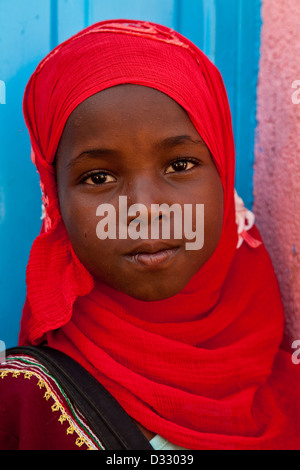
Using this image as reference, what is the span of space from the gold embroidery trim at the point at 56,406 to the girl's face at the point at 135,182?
261 mm

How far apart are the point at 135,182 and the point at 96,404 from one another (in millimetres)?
475

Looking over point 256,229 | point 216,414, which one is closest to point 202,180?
point 256,229

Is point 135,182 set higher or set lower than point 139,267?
higher

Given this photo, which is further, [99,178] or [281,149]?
[281,149]

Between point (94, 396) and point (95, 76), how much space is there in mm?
687

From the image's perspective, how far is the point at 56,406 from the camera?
110 centimetres

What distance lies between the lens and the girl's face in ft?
3.50

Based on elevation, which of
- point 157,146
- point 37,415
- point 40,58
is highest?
point 40,58

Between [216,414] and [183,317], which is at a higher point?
[183,317]

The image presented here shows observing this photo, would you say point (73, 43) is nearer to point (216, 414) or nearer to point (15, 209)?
point (15, 209)

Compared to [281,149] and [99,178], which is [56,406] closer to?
[99,178]

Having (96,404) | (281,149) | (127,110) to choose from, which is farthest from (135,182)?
(281,149)

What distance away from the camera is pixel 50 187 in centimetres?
125

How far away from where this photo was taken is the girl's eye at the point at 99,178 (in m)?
1.13
